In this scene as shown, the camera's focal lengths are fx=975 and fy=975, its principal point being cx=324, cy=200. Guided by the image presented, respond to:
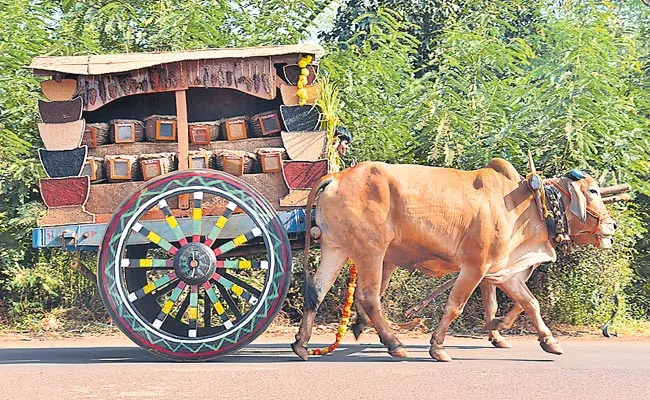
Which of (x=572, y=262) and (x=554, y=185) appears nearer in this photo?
(x=554, y=185)

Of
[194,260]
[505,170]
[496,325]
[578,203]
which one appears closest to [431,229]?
[505,170]

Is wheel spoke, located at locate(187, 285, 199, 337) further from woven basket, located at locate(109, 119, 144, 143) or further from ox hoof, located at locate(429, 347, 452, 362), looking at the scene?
ox hoof, located at locate(429, 347, 452, 362)

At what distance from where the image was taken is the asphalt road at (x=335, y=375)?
6.33 metres

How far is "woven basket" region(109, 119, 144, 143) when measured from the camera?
27.1ft

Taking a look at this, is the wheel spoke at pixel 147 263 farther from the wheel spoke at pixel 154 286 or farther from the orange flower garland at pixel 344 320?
the orange flower garland at pixel 344 320

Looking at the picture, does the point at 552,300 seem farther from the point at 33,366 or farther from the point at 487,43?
the point at 33,366

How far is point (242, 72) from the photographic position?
26.3 ft

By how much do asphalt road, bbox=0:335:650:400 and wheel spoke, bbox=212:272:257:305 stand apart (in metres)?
0.52

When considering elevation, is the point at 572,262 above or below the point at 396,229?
below

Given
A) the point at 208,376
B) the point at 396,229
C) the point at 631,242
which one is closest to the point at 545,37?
the point at 631,242

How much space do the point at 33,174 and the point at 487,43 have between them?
5507mm

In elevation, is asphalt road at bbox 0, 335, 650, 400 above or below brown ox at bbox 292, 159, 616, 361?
below

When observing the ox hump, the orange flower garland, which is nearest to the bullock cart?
the orange flower garland

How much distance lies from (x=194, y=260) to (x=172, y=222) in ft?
1.26
